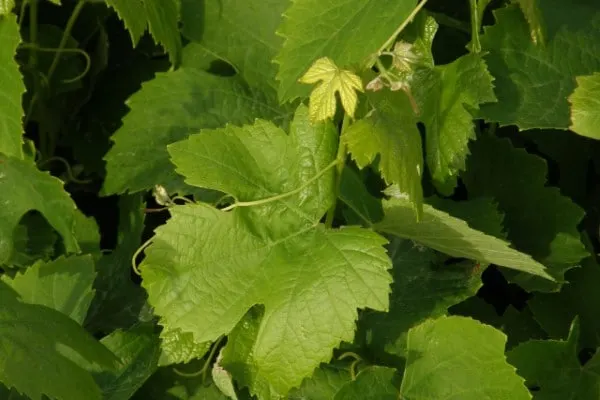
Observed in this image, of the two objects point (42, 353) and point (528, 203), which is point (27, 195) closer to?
point (42, 353)

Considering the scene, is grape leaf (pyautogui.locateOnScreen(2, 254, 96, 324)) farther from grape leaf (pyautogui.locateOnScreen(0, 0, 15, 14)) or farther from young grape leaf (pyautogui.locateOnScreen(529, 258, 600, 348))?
young grape leaf (pyautogui.locateOnScreen(529, 258, 600, 348))

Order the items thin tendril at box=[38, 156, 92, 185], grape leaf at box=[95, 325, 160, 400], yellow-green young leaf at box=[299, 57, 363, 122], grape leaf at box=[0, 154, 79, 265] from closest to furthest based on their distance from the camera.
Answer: yellow-green young leaf at box=[299, 57, 363, 122] < grape leaf at box=[95, 325, 160, 400] < grape leaf at box=[0, 154, 79, 265] < thin tendril at box=[38, 156, 92, 185]

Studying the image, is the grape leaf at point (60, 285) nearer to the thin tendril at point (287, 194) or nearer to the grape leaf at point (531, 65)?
the thin tendril at point (287, 194)

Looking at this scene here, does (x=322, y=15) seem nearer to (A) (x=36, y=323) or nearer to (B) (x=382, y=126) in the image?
(B) (x=382, y=126)

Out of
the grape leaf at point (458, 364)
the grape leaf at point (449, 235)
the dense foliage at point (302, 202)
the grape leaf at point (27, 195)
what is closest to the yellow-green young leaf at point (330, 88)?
the dense foliage at point (302, 202)

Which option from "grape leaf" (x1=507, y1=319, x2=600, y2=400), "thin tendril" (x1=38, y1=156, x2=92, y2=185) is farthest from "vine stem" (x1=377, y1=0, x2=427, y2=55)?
"thin tendril" (x1=38, y1=156, x2=92, y2=185)

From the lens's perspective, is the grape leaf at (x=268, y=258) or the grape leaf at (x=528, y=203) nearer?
the grape leaf at (x=268, y=258)

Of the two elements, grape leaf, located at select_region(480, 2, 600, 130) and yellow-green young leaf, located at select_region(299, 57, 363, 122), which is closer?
yellow-green young leaf, located at select_region(299, 57, 363, 122)

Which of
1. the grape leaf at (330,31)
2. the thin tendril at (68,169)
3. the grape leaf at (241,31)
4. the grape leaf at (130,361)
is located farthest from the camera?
the thin tendril at (68,169)
